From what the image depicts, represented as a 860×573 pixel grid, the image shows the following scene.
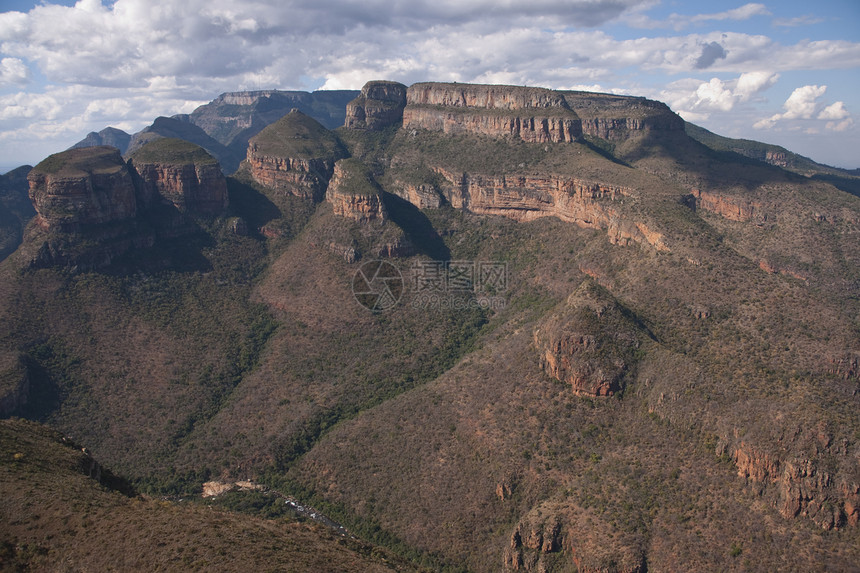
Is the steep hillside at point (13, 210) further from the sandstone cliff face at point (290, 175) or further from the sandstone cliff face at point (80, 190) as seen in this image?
the sandstone cliff face at point (290, 175)

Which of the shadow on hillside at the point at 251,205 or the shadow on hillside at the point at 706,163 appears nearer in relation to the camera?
the shadow on hillside at the point at 251,205

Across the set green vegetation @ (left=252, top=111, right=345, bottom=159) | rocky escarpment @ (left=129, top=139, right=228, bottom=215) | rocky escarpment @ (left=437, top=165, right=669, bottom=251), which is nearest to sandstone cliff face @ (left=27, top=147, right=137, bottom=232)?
rocky escarpment @ (left=129, top=139, right=228, bottom=215)

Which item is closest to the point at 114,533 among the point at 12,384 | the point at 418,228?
the point at 12,384

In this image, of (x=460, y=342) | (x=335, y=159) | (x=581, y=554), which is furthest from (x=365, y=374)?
(x=335, y=159)

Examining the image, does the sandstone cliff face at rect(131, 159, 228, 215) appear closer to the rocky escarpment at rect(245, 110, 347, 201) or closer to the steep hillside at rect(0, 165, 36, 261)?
the rocky escarpment at rect(245, 110, 347, 201)

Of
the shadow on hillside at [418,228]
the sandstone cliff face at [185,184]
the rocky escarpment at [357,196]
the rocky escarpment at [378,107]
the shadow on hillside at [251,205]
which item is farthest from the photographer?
the rocky escarpment at [378,107]

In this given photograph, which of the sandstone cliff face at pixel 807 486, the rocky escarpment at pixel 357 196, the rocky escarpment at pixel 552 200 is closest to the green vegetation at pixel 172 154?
the rocky escarpment at pixel 357 196
